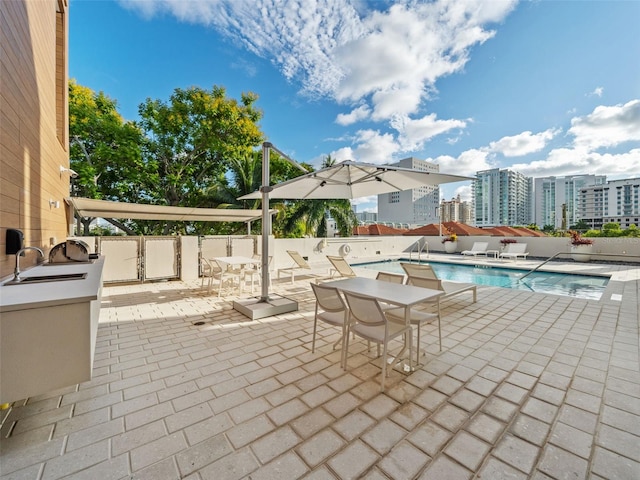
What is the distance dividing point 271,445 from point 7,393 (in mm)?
1744

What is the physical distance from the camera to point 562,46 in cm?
885

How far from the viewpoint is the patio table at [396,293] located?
3.03 meters

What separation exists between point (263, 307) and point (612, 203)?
92132 millimetres

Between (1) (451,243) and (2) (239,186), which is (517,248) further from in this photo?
(2) (239,186)

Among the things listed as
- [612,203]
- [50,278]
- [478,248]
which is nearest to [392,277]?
[50,278]

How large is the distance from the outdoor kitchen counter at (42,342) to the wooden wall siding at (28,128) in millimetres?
1617

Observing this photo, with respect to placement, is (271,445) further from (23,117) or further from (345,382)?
(23,117)

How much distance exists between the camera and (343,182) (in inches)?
245

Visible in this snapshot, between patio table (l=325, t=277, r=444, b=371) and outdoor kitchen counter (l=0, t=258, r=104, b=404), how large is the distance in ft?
7.75

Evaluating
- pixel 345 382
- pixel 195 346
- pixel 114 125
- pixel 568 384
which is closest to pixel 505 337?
pixel 568 384

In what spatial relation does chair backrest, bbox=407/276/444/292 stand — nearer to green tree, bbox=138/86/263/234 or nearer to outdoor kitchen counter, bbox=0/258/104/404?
outdoor kitchen counter, bbox=0/258/104/404

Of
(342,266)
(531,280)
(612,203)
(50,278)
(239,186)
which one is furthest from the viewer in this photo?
(612,203)

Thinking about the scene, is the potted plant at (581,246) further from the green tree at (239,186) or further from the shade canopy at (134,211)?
the shade canopy at (134,211)

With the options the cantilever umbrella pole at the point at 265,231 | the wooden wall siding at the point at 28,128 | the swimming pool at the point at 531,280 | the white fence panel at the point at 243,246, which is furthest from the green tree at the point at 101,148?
the swimming pool at the point at 531,280
